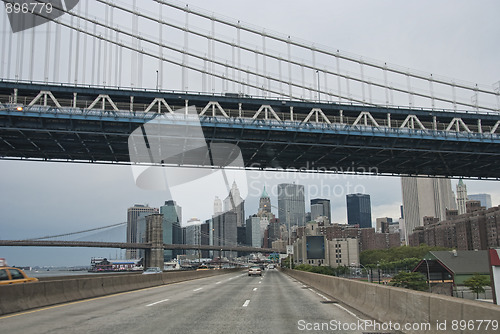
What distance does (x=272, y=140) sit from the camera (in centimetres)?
4709

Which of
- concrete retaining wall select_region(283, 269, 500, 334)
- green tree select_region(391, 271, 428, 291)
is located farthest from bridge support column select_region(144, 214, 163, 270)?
concrete retaining wall select_region(283, 269, 500, 334)

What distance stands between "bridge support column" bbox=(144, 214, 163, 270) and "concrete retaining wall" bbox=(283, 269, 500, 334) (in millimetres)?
120541

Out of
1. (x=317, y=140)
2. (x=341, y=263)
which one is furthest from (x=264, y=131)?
(x=341, y=263)

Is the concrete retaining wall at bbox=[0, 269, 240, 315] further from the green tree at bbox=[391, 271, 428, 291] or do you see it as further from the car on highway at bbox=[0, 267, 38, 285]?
the green tree at bbox=[391, 271, 428, 291]

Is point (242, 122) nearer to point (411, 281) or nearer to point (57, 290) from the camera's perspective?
point (57, 290)

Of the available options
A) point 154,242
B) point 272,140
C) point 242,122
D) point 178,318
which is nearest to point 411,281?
point 272,140

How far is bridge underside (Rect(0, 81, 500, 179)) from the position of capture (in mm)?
42594

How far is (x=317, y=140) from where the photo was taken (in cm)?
4794

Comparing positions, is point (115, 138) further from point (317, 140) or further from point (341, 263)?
point (341, 263)

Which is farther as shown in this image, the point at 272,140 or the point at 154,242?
the point at 154,242

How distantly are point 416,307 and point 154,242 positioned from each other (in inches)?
5112

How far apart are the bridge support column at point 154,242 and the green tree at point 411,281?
273ft

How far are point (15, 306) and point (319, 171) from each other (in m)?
48.4

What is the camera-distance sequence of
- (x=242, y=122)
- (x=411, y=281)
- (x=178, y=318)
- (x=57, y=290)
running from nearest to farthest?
(x=178, y=318)
(x=57, y=290)
(x=242, y=122)
(x=411, y=281)
